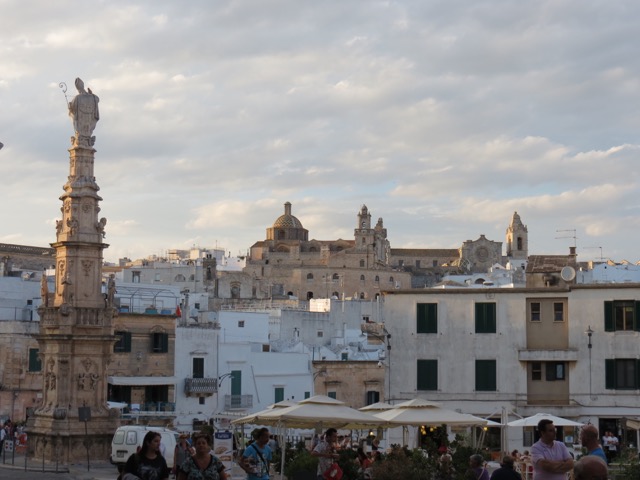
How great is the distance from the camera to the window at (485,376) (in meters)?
34.8

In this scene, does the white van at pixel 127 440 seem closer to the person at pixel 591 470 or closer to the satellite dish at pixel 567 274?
the satellite dish at pixel 567 274

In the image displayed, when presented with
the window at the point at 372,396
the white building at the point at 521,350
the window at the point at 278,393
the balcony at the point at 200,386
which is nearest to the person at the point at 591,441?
the white building at the point at 521,350

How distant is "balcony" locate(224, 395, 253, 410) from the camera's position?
48531 mm

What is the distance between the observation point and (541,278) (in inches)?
1479

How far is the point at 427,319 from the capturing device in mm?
35562

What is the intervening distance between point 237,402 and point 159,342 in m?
4.88

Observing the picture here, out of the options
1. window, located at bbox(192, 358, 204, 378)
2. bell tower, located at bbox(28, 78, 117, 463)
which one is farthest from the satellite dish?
window, located at bbox(192, 358, 204, 378)

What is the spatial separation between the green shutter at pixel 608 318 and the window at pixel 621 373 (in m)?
0.91

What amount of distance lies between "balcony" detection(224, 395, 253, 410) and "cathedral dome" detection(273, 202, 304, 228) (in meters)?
105

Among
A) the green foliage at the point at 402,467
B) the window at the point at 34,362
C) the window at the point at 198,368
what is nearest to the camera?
the green foliage at the point at 402,467

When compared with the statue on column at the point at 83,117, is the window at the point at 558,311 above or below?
below

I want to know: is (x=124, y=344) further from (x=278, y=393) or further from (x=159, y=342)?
(x=278, y=393)

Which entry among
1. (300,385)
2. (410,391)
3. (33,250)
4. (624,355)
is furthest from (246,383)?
(33,250)

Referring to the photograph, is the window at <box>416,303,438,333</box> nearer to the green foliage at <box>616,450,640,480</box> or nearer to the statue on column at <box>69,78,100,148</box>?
the statue on column at <box>69,78,100,148</box>
